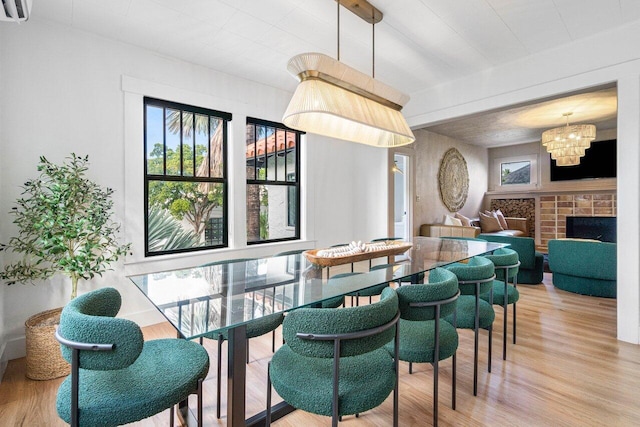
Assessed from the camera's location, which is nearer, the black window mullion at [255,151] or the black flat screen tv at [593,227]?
the black window mullion at [255,151]

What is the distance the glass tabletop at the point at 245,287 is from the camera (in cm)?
129

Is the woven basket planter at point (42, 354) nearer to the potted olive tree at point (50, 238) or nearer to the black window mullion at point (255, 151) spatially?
the potted olive tree at point (50, 238)

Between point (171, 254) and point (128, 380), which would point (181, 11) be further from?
point (128, 380)

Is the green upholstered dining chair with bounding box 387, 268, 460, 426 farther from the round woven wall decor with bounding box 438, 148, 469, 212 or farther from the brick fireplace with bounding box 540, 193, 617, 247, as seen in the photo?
the brick fireplace with bounding box 540, 193, 617, 247

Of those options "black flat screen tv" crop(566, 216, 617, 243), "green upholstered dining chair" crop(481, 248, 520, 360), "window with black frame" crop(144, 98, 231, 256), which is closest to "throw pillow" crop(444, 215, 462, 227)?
"black flat screen tv" crop(566, 216, 617, 243)

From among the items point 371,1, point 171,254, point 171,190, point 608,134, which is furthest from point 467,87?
point 608,134

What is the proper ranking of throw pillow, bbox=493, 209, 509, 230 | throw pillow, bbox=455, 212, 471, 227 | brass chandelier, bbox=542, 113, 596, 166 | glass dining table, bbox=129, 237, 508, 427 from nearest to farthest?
1. glass dining table, bbox=129, 237, 508, 427
2. brass chandelier, bbox=542, 113, 596, 166
3. throw pillow, bbox=455, 212, 471, 227
4. throw pillow, bbox=493, 209, 509, 230

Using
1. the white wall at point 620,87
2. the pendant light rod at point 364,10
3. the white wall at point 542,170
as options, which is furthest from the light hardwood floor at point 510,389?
the white wall at point 542,170

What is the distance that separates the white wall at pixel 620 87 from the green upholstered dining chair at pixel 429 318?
2200 millimetres

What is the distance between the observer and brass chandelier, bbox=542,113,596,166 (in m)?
4.79

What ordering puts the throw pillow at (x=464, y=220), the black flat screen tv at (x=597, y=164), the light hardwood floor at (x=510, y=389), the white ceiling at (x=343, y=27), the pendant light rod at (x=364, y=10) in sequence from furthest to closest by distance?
the throw pillow at (x=464, y=220), the black flat screen tv at (x=597, y=164), the white ceiling at (x=343, y=27), the pendant light rod at (x=364, y=10), the light hardwood floor at (x=510, y=389)

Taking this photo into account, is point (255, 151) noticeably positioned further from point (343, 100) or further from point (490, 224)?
point (490, 224)

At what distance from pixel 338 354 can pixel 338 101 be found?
1485 mm

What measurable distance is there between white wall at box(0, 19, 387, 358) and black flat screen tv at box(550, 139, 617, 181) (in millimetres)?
7011
